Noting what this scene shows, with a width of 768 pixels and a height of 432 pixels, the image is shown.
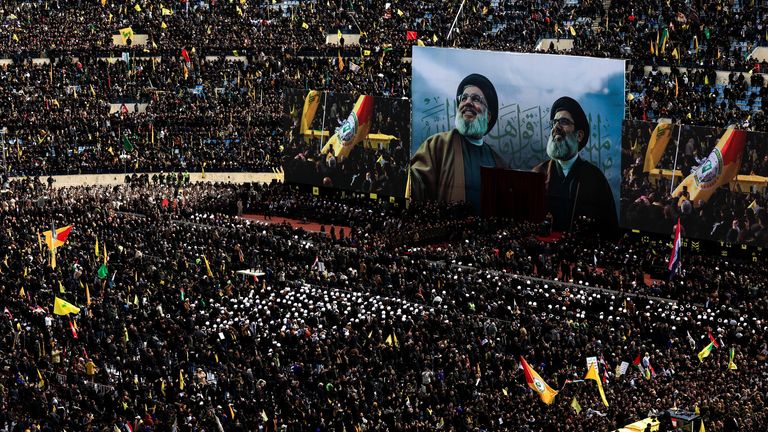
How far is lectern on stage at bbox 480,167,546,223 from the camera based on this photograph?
64375 millimetres

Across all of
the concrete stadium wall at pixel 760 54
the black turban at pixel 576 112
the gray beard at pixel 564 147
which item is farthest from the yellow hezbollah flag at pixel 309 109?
the concrete stadium wall at pixel 760 54

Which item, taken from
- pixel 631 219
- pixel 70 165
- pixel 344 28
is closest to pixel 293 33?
pixel 344 28

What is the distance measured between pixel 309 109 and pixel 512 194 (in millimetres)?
12199

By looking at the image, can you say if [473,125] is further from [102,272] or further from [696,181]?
[102,272]

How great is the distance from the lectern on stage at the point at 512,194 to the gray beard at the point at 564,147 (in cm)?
109

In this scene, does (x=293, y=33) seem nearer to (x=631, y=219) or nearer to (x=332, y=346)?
(x=631, y=219)

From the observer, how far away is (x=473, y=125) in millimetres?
66188

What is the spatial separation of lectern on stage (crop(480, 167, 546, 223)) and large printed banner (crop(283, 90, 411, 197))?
449 cm

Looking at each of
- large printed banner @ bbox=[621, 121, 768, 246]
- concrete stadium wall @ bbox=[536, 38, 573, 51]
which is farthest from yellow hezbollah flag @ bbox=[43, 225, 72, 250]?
concrete stadium wall @ bbox=[536, 38, 573, 51]

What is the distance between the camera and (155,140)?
263ft

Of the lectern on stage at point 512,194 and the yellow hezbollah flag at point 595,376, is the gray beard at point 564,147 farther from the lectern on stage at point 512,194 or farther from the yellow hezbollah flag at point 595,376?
the yellow hezbollah flag at point 595,376

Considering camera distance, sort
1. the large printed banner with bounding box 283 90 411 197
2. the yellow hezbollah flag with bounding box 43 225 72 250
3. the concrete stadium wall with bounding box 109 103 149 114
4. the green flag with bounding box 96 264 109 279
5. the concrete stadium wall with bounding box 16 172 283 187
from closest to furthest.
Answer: the green flag with bounding box 96 264 109 279 < the yellow hezbollah flag with bounding box 43 225 72 250 < the large printed banner with bounding box 283 90 411 197 < the concrete stadium wall with bounding box 16 172 283 187 < the concrete stadium wall with bounding box 109 103 149 114

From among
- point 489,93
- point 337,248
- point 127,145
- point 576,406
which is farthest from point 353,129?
point 576,406

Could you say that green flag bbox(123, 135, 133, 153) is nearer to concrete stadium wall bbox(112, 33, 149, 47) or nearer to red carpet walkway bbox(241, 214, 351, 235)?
red carpet walkway bbox(241, 214, 351, 235)
